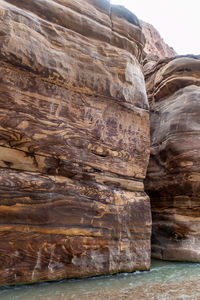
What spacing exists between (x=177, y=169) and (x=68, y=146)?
315cm

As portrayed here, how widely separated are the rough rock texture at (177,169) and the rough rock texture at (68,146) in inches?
55.3

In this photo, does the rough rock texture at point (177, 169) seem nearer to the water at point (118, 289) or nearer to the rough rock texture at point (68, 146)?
the rough rock texture at point (68, 146)

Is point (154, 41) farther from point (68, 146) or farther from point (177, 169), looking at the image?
point (68, 146)

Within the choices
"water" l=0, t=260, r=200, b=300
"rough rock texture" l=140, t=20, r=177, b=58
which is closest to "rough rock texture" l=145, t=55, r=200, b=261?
"water" l=0, t=260, r=200, b=300

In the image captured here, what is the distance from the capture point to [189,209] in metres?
6.04

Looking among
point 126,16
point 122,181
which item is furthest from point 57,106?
point 126,16

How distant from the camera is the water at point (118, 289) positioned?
2.91 meters

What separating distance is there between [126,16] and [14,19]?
2.70m

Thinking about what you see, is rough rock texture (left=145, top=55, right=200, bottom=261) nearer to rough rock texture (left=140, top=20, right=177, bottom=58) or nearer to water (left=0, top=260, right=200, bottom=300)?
water (left=0, top=260, right=200, bottom=300)

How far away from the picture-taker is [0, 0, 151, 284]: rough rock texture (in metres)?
3.50

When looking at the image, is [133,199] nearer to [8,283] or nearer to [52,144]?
[52,144]

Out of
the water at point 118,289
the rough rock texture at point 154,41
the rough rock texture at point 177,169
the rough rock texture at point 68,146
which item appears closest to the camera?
the water at point 118,289

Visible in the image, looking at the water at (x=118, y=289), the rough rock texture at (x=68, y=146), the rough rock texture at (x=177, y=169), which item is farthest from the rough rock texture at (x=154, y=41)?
the water at (x=118, y=289)

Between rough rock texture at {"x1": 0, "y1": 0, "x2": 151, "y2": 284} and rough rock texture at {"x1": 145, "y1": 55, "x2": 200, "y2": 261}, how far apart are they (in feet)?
4.61
